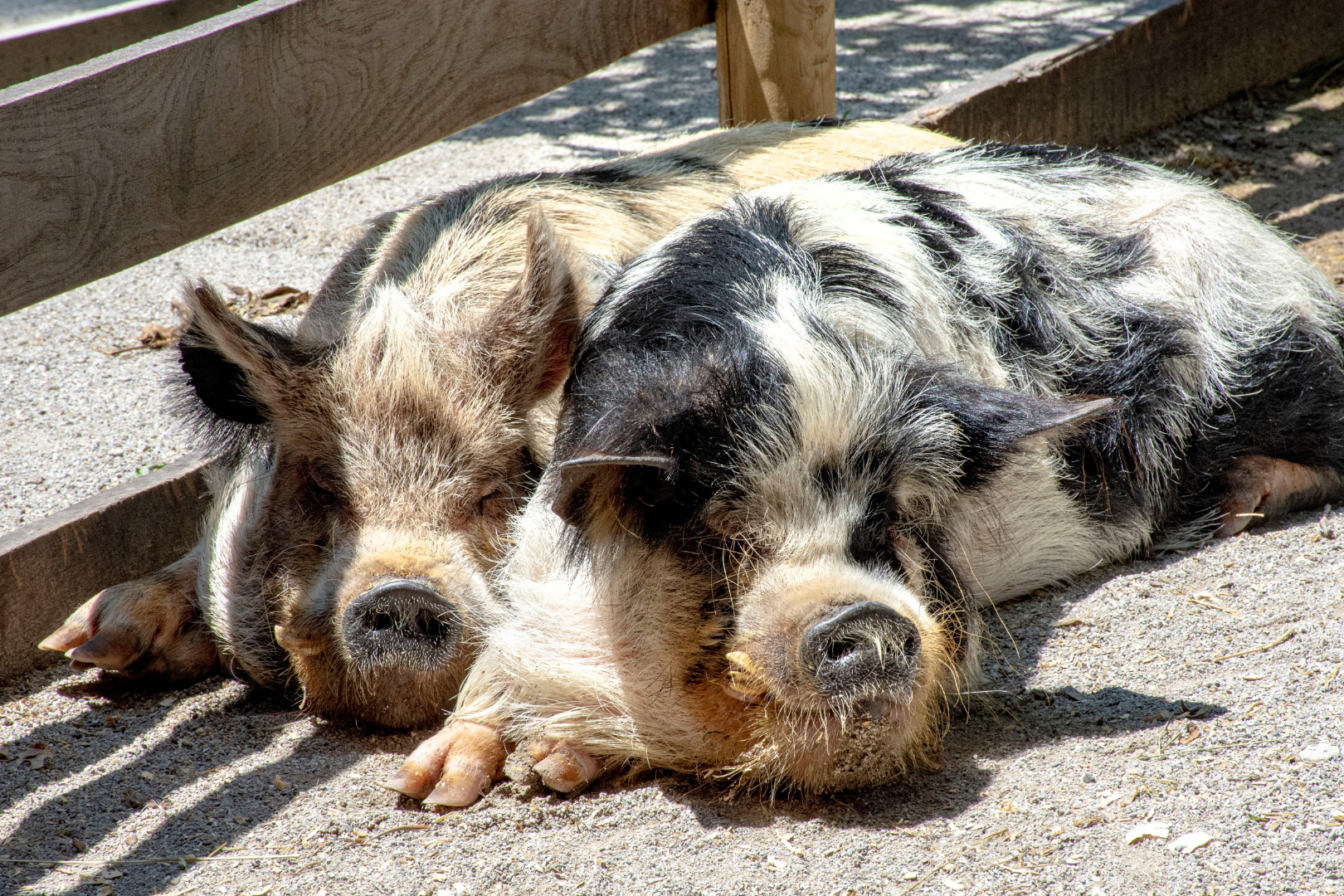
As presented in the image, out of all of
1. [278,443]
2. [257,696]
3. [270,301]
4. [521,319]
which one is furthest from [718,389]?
[270,301]

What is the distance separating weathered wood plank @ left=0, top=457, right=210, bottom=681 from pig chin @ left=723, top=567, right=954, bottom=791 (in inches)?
78.4

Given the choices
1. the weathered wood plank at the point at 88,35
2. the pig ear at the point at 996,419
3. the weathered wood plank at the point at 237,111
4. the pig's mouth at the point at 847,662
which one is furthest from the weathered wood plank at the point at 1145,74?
the weathered wood plank at the point at 88,35

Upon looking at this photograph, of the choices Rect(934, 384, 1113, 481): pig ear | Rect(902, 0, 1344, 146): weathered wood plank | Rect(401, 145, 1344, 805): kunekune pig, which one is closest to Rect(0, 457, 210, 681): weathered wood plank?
Rect(401, 145, 1344, 805): kunekune pig

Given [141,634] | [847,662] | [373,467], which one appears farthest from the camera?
[141,634]

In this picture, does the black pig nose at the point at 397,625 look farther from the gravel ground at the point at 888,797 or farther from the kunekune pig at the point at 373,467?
the gravel ground at the point at 888,797

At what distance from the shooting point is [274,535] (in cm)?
336

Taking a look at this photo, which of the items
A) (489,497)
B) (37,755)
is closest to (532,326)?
(489,497)

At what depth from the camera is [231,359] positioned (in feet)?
10.6

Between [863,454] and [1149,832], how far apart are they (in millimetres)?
884

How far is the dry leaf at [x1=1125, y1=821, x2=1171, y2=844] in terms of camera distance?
226 cm

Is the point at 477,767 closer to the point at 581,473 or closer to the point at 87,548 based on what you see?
the point at 581,473

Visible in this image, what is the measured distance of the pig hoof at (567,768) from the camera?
109 inches

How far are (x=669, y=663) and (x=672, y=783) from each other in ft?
0.89

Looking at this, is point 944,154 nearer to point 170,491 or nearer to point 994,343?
point 994,343
